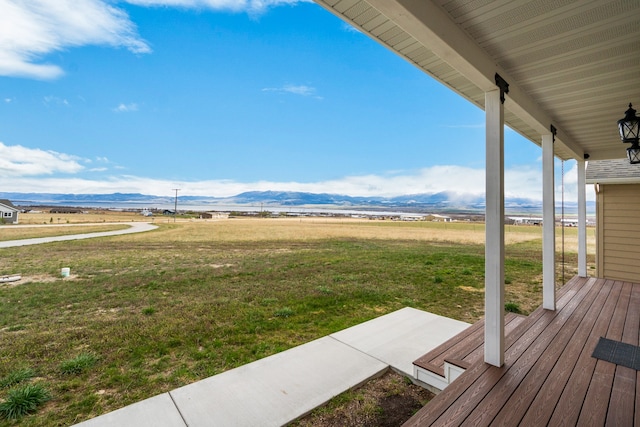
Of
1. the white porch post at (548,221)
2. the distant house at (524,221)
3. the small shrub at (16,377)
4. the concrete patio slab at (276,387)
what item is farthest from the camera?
the distant house at (524,221)

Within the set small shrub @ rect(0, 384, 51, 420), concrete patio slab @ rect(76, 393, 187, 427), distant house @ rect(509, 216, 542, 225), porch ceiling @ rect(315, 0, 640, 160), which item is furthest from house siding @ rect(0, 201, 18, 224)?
distant house @ rect(509, 216, 542, 225)

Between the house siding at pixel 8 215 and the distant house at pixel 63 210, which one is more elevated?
the distant house at pixel 63 210

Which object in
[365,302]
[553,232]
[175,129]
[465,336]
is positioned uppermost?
[175,129]

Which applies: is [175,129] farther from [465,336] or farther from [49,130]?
[465,336]

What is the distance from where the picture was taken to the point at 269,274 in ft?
20.2

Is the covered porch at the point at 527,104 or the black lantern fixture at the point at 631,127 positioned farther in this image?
the black lantern fixture at the point at 631,127

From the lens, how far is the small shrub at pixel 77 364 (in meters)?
2.33

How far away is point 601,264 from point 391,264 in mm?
4012

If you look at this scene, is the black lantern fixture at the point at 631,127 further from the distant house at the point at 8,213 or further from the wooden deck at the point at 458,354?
the distant house at the point at 8,213

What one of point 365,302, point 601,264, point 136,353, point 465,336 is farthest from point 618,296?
point 136,353

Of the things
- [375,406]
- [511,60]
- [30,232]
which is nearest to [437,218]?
[511,60]

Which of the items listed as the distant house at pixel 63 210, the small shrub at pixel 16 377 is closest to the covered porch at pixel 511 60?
the small shrub at pixel 16 377

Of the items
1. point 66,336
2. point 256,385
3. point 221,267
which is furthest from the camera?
point 221,267

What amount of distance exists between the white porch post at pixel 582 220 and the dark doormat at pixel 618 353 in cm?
253
